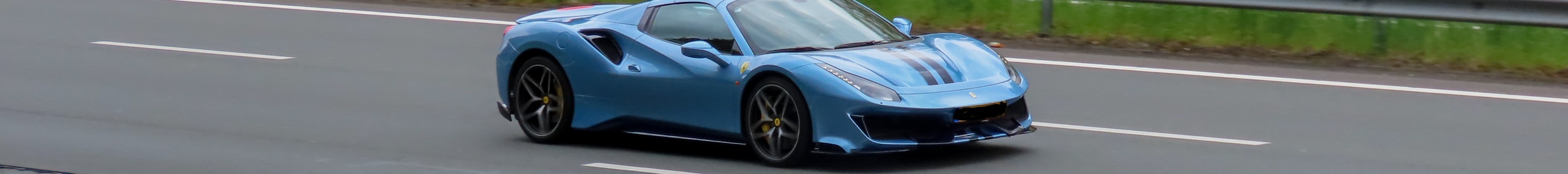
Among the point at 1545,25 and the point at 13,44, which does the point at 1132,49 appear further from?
the point at 13,44

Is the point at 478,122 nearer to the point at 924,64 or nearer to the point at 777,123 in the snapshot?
the point at 777,123

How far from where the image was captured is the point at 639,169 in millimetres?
9055

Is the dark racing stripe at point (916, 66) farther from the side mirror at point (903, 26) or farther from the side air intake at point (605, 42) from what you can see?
the side air intake at point (605, 42)

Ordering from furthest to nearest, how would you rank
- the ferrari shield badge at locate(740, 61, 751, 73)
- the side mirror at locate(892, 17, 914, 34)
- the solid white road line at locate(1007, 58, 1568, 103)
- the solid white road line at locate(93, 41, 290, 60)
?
1. the solid white road line at locate(93, 41, 290, 60)
2. the solid white road line at locate(1007, 58, 1568, 103)
3. the side mirror at locate(892, 17, 914, 34)
4. the ferrari shield badge at locate(740, 61, 751, 73)

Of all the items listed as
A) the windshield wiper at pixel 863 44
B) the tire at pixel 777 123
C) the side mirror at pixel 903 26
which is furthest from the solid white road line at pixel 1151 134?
the tire at pixel 777 123

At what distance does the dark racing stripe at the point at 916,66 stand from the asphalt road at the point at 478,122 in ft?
1.43

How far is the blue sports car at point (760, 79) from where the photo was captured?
841 cm

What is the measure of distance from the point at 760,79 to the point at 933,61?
0.73 meters

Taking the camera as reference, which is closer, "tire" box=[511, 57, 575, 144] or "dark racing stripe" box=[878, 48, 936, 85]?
"dark racing stripe" box=[878, 48, 936, 85]

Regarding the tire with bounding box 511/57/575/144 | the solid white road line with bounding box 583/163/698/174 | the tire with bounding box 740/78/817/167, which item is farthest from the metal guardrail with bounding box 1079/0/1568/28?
the solid white road line with bounding box 583/163/698/174

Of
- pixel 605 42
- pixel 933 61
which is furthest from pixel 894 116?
pixel 605 42

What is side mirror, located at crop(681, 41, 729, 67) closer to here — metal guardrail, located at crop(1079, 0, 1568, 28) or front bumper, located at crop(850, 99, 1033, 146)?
front bumper, located at crop(850, 99, 1033, 146)

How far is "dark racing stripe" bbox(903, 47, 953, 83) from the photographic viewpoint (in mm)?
8523

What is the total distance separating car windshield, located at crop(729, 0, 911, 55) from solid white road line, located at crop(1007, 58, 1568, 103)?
3603 millimetres
